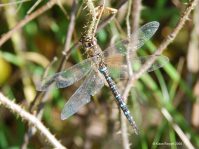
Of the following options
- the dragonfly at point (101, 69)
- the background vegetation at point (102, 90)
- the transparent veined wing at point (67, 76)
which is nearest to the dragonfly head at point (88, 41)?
the dragonfly at point (101, 69)

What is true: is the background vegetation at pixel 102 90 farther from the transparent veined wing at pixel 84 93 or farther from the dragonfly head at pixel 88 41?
the dragonfly head at pixel 88 41

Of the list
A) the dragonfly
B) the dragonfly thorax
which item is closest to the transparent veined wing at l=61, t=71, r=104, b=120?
the dragonfly

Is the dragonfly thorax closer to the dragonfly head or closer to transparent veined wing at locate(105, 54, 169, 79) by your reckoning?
the dragonfly head

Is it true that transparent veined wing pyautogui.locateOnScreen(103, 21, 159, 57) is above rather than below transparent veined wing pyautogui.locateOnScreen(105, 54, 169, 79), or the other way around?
above

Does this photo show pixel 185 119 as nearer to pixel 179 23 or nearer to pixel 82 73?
pixel 82 73

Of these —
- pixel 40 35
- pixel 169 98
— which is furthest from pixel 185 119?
pixel 40 35

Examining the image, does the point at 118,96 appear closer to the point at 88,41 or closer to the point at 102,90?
the point at 88,41

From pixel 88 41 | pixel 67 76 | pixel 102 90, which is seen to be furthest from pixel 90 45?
pixel 102 90
